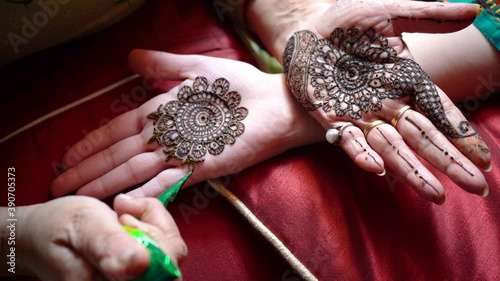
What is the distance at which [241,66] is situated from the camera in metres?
0.77

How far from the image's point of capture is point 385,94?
67 cm

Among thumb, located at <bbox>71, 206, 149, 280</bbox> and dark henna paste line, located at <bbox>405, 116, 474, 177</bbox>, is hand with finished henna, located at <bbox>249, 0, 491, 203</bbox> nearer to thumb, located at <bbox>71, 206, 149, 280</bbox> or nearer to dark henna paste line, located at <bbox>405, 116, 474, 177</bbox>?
dark henna paste line, located at <bbox>405, 116, 474, 177</bbox>

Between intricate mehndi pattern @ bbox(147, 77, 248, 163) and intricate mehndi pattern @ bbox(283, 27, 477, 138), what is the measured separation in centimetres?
11

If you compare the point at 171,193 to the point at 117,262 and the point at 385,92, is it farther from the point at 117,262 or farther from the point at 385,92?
the point at 385,92

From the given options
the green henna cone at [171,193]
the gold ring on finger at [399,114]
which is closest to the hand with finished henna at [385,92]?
the gold ring on finger at [399,114]

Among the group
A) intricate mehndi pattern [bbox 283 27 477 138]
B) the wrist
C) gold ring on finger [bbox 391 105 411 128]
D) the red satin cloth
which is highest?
the wrist

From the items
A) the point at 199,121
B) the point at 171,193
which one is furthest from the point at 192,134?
the point at 171,193

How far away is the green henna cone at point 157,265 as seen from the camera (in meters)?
0.44

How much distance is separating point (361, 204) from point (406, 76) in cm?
20

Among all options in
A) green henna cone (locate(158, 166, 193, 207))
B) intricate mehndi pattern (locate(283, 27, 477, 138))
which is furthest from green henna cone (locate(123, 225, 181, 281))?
intricate mehndi pattern (locate(283, 27, 477, 138))

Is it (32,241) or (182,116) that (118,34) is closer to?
(182,116)

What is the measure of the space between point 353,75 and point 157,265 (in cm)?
43

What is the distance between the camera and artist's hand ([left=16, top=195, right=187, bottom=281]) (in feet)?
1.44

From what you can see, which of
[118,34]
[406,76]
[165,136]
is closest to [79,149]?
[165,136]
